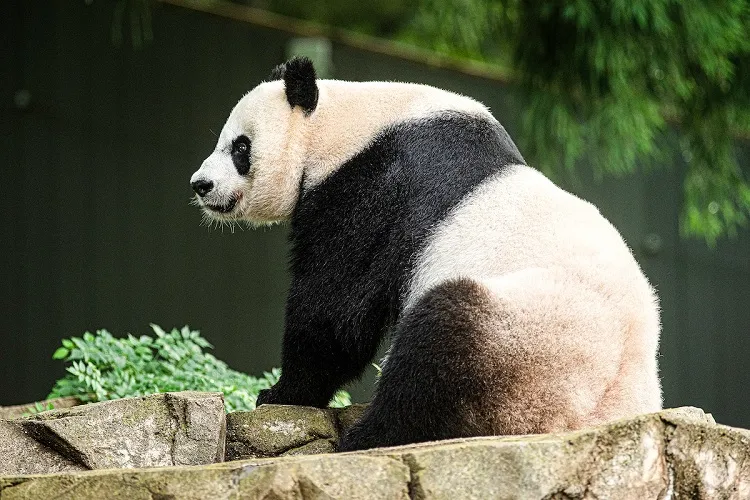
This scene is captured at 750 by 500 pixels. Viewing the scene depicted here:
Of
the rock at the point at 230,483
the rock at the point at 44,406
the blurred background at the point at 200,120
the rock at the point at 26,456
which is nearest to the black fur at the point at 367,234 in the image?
the rock at the point at 26,456

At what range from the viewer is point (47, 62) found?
6781 mm

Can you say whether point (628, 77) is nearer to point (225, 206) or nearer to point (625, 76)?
point (625, 76)

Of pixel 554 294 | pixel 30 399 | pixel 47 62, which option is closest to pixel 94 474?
pixel 554 294

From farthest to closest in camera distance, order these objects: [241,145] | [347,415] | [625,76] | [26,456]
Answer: [625,76] < [241,145] < [347,415] < [26,456]

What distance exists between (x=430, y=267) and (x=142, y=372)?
1.86 meters

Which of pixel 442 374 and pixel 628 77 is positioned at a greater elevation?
pixel 628 77

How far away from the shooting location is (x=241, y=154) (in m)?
4.38

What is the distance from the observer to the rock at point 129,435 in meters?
3.54

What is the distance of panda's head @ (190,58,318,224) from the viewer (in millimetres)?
4203

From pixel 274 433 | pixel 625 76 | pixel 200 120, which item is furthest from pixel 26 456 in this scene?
pixel 625 76

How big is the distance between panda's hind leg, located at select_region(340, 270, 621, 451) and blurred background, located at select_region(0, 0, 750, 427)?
3.74 m

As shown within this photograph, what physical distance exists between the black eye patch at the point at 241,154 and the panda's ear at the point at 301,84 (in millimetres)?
291

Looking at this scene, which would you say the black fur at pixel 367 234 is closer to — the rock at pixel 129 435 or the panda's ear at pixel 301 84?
the panda's ear at pixel 301 84

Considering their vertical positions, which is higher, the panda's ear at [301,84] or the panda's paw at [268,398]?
the panda's ear at [301,84]
